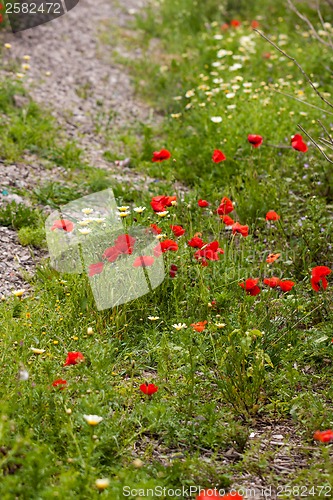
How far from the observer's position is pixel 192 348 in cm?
298

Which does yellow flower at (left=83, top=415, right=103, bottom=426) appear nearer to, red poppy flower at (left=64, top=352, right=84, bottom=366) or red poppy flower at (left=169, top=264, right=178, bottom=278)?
red poppy flower at (left=64, top=352, right=84, bottom=366)

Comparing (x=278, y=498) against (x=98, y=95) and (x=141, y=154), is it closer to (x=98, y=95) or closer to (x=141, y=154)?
(x=141, y=154)

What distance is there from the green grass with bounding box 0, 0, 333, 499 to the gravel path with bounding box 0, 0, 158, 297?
0.18 m

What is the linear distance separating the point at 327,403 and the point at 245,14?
21.4ft

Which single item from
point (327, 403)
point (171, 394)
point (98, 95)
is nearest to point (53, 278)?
point (171, 394)

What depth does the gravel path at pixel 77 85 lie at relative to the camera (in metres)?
5.18

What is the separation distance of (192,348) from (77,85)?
4365 millimetres

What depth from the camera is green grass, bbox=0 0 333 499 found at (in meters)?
2.65

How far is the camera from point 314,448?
2809mm

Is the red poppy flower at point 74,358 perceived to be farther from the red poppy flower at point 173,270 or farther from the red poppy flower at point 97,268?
the red poppy flower at point 173,270
